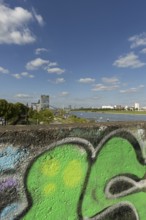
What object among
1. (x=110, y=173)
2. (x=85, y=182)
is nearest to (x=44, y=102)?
(x=110, y=173)

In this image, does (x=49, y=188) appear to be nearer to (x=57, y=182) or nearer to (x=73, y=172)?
(x=57, y=182)

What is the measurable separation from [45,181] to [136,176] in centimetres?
118

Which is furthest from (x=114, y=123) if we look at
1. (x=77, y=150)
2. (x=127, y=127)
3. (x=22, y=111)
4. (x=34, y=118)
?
(x=34, y=118)

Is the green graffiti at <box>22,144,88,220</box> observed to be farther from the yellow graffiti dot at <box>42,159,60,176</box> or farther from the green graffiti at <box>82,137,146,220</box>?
the green graffiti at <box>82,137,146,220</box>

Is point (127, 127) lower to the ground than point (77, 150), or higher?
higher

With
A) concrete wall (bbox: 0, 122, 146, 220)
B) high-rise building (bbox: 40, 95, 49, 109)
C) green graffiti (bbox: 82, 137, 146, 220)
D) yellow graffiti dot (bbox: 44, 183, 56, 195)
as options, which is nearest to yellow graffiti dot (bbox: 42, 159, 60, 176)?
concrete wall (bbox: 0, 122, 146, 220)

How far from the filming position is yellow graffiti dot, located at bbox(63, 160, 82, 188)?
2672mm

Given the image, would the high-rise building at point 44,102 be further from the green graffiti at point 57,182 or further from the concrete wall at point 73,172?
the green graffiti at point 57,182

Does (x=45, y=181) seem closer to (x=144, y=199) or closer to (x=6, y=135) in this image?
(x=6, y=135)

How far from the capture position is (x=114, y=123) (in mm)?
3055

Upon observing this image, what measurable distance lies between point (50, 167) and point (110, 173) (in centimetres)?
74

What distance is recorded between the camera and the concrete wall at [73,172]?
2416 millimetres

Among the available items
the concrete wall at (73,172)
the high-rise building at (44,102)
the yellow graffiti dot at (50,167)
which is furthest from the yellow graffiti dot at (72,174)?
the high-rise building at (44,102)

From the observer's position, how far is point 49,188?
2.58m
